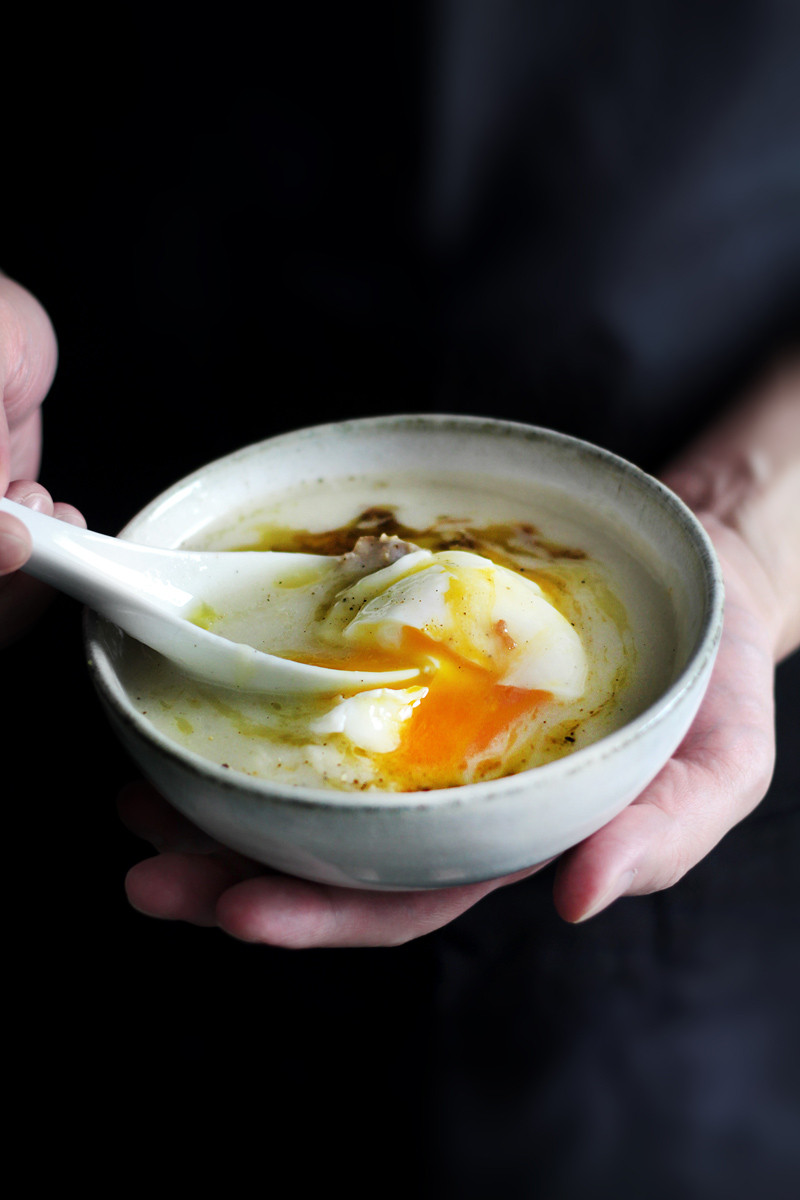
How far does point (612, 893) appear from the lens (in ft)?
2.90

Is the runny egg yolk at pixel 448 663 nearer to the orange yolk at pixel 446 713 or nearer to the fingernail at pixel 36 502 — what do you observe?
the orange yolk at pixel 446 713

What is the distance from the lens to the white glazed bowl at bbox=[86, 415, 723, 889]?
72 cm

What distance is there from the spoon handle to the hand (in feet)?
0.95

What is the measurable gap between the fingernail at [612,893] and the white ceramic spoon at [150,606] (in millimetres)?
279

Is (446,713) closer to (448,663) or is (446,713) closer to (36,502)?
(448,663)

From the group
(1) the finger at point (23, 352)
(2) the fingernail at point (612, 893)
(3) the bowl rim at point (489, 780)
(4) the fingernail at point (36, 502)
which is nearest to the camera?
(3) the bowl rim at point (489, 780)

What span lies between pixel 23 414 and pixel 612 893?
108 cm

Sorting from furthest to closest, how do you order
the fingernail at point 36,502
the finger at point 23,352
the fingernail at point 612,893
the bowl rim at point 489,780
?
the finger at point 23,352, the fingernail at point 36,502, the fingernail at point 612,893, the bowl rim at point 489,780

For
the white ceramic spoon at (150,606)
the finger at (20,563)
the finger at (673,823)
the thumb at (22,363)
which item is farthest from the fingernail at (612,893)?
the thumb at (22,363)

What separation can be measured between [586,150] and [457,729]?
103 cm

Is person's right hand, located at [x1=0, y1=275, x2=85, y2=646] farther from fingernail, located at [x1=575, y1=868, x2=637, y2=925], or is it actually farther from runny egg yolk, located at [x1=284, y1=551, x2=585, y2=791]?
fingernail, located at [x1=575, y1=868, x2=637, y2=925]

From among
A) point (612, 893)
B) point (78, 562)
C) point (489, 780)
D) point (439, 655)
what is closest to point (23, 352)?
point (78, 562)

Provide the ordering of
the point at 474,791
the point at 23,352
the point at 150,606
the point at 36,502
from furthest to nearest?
the point at 23,352, the point at 36,502, the point at 150,606, the point at 474,791

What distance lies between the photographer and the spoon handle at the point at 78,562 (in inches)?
36.6
